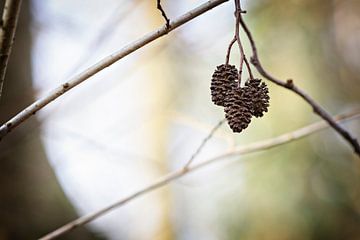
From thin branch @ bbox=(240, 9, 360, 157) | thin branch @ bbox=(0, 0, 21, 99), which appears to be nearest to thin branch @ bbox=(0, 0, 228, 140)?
thin branch @ bbox=(0, 0, 21, 99)

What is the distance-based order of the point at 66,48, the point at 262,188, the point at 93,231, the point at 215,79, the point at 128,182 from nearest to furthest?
the point at 215,79 < the point at 93,231 < the point at 66,48 < the point at 128,182 < the point at 262,188

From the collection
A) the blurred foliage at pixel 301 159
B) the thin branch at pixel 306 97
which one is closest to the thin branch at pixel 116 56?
the thin branch at pixel 306 97

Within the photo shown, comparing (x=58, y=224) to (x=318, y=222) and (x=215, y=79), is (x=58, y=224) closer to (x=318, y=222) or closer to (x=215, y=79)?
(x=215, y=79)

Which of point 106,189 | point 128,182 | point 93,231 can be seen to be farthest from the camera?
point 128,182

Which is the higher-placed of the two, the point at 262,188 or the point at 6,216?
the point at 6,216

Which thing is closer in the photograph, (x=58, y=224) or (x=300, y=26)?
(x=58, y=224)

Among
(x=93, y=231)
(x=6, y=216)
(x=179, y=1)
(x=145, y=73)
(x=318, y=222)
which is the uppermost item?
(x=179, y=1)

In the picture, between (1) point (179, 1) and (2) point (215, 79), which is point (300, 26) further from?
(2) point (215, 79)

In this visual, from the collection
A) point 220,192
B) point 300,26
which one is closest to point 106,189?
point 220,192
